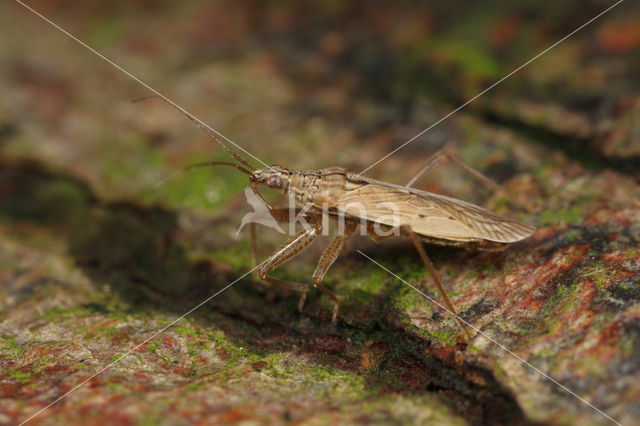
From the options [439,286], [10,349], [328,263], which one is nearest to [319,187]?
[328,263]

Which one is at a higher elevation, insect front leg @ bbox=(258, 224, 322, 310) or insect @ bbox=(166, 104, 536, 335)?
insect @ bbox=(166, 104, 536, 335)

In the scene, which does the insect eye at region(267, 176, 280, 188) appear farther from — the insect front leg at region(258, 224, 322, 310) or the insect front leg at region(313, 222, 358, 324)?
the insect front leg at region(313, 222, 358, 324)

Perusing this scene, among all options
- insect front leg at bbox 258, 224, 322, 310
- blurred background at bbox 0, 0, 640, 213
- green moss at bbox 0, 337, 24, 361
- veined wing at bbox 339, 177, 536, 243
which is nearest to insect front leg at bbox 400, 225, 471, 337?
veined wing at bbox 339, 177, 536, 243

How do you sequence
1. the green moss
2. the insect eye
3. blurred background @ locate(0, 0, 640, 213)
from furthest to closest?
blurred background @ locate(0, 0, 640, 213) < the insect eye < the green moss

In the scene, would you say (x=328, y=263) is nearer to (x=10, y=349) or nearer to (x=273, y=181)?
(x=273, y=181)

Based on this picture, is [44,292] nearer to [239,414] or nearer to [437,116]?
[239,414]

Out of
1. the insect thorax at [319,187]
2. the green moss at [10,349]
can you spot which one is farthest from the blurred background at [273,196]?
the insect thorax at [319,187]

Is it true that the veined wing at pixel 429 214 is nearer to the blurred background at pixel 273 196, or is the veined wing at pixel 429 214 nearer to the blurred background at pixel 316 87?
the blurred background at pixel 273 196
